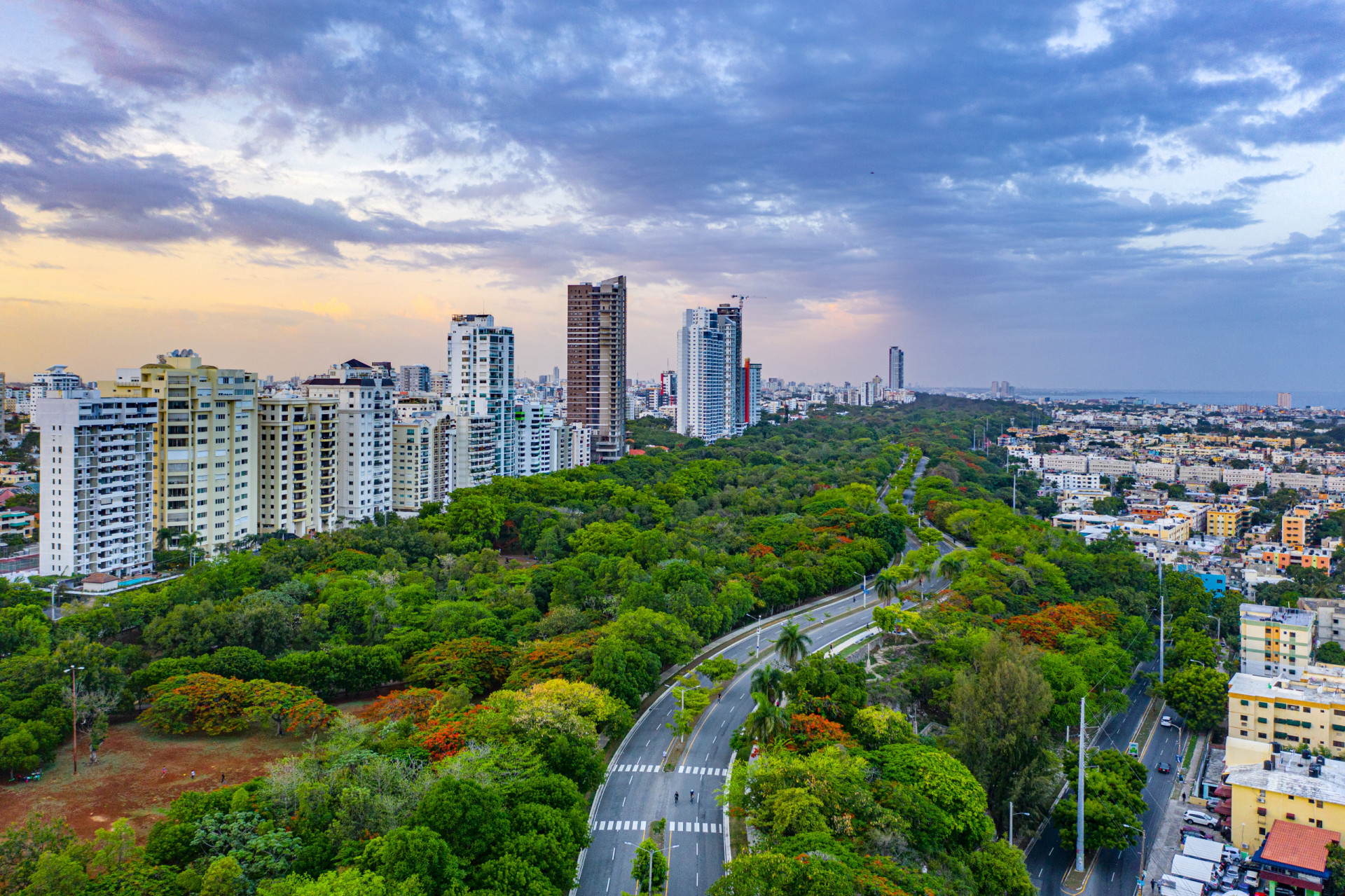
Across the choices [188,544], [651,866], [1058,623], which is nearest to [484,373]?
[188,544]

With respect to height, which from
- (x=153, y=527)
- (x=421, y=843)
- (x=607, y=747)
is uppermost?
(x=153, y=527)

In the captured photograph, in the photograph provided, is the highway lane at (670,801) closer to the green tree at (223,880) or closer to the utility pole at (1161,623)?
the green tree at (223,880)

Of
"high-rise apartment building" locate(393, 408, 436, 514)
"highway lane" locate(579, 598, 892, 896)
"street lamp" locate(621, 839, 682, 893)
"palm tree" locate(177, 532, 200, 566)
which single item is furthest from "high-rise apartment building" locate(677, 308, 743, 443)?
"street lamp" locate(621, 839, 682, 893)

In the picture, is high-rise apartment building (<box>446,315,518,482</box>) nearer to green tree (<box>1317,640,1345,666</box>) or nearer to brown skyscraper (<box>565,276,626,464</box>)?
brown skyscraper (<box>565,276,626,464</box>)

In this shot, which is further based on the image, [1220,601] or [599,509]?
[599,509]

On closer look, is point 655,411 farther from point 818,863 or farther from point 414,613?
point 818,863

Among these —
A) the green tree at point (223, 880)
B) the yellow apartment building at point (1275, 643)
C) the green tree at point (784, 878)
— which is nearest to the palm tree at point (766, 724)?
the green tree at point (784, 878)

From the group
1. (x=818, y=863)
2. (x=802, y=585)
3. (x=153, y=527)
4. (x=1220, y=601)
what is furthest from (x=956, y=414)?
(x=818, y=863)
